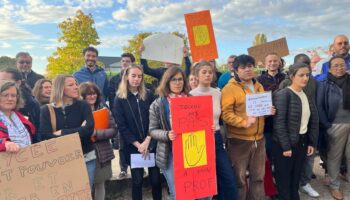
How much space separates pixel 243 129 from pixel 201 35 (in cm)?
214

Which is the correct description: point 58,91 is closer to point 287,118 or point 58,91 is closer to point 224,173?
point 224,173

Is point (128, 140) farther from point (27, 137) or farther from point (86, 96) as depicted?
point (27, 137)

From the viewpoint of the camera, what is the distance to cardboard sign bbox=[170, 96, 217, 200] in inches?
125

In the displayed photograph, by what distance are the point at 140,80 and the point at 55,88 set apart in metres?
1.07

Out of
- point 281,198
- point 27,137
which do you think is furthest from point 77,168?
point 281,198

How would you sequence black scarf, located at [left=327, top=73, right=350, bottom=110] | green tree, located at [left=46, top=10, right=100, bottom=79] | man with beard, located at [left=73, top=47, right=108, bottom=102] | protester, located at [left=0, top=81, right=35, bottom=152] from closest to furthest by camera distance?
1. protester, located at [left=0, top=81, right=35, bottom=152]
2. black scarf, located at [left=327, top=73, right=350, bottom=110]
3. man with beard, located at [left=73, top=47, right=108, bottom=102]
4. green tree, located at [left=46, top=10, right=100, bottom=79]

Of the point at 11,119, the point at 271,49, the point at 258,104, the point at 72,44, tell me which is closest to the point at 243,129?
the point at 258,104

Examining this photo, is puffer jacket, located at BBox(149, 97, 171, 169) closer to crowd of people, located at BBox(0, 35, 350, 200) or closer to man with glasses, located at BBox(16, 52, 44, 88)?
crowd of people, located at BBox(0, 35, 350, 200)

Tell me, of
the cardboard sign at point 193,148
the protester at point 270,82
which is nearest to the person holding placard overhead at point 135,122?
the cardboard sign at point 193,148

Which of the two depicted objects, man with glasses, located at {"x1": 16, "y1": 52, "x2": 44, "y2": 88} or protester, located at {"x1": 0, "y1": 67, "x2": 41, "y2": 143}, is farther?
man with glasses, located at {"x1": 16, "y1": 52, "x2": 44, "y2": 88}

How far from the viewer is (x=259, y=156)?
148 inches

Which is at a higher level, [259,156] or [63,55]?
[63,55]

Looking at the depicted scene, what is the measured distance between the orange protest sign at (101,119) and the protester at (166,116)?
687 mm

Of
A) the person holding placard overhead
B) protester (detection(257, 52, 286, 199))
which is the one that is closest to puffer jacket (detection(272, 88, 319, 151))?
protester (detection(257, 52, 286, 199))
